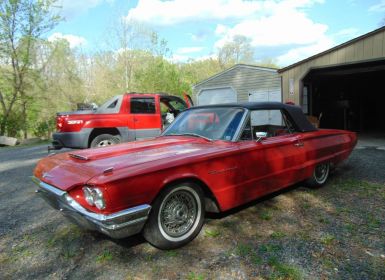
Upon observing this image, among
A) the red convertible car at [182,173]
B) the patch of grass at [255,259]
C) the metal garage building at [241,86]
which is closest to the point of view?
the red convertible car at [182,173]

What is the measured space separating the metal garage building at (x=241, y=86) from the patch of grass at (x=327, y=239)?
11.7 m

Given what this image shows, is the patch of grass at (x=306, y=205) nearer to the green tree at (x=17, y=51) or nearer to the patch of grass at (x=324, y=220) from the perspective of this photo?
the patch of grass at (x=324, y=220)

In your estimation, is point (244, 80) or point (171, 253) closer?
point (171, 253)

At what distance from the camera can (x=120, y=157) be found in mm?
3256

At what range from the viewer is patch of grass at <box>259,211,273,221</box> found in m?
3.79

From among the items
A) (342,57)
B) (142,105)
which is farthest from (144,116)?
(342,57)

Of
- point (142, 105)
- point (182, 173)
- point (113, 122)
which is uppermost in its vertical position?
point (142, 105)

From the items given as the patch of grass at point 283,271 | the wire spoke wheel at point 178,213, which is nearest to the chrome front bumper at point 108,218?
the wire spoke wheel at point 178,213

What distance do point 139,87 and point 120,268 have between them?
897 inches

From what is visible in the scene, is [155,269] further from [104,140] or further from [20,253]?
[104,140]

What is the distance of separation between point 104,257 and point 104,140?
539 cm

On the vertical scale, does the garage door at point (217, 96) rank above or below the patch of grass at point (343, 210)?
above

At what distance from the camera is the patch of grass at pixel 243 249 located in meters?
2.95

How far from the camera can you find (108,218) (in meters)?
2.56
